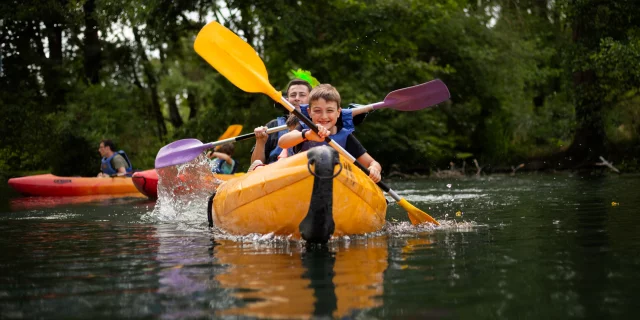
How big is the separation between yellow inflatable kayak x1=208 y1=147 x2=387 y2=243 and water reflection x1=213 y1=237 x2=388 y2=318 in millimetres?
140

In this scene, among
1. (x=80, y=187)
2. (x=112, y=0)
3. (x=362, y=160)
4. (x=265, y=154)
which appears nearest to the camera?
(x=362, y=160)

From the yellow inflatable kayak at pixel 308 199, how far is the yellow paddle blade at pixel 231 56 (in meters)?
1.32

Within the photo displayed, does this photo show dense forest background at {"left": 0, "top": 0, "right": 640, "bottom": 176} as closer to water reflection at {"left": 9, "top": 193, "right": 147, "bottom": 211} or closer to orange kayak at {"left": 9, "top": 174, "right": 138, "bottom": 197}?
orange kayak at {"left": 9, "top": 174, "right": 138, "bottom": 197}

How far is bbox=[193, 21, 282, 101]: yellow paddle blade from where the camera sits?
262 inches

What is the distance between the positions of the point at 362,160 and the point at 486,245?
4.18 feet

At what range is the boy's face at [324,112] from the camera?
5.49m

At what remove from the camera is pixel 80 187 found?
41.2ft

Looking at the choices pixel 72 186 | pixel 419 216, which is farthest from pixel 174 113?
pixel 419 216

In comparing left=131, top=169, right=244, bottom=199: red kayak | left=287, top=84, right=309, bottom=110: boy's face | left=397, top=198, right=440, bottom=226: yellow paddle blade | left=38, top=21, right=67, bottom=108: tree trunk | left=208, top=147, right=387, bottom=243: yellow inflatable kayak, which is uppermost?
left=38, top=21, right=67, bottom=108: tree trunk

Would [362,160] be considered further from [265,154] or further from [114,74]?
[114,74]

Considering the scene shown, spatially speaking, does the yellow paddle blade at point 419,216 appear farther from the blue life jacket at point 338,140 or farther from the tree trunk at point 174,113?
the tree trunk at point 174,113

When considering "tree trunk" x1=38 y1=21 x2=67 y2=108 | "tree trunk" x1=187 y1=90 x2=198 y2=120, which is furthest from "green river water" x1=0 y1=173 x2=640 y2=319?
"tree trunk" x1=187 y1=90 x2=198 y2=120

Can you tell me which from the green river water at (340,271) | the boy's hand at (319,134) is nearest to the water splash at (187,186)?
the green river water at (340,271)

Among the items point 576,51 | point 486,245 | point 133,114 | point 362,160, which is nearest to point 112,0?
point 133,114
